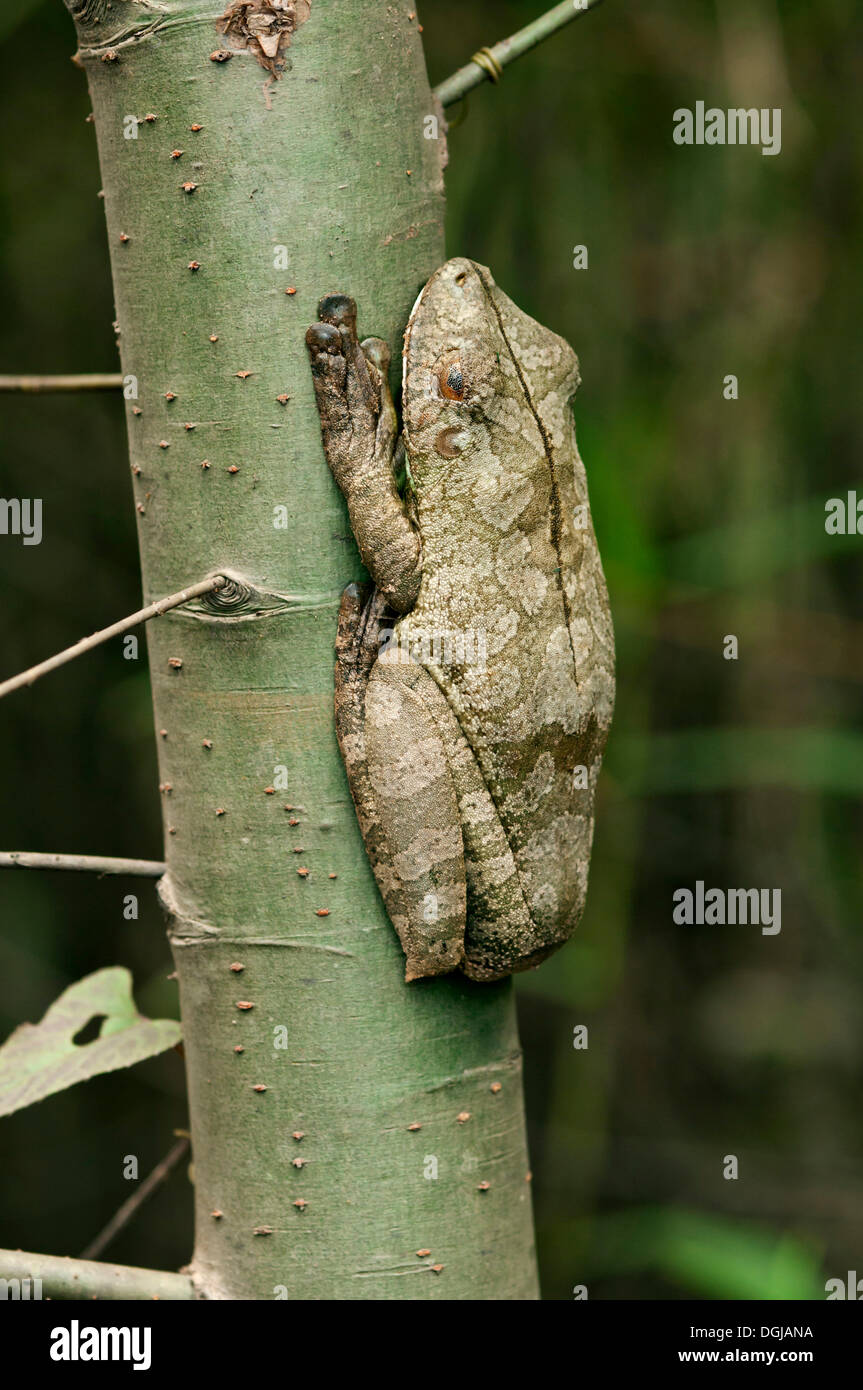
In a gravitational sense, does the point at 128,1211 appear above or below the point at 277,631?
below

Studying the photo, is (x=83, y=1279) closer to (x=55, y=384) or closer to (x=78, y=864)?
(x=78, y=864)

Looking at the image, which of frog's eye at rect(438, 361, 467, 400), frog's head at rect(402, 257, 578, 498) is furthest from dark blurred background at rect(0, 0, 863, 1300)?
frog's eye at rect(438, 361, 467, 400)

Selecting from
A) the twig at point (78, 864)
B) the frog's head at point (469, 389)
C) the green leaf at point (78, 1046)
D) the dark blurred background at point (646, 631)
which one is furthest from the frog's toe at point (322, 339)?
the dark blurred background at point (646, 631)

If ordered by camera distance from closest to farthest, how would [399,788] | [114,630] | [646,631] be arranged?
[114,630] → [399,788] → [646,631]

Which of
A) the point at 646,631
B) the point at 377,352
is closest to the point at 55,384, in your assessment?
the point at 377,352

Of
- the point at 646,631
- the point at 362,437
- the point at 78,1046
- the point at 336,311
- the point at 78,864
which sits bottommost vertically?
the point at 78,1046

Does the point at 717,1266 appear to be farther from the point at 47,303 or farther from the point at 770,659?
the point at 47,303

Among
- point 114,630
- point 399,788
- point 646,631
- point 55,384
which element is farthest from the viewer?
point 646,631

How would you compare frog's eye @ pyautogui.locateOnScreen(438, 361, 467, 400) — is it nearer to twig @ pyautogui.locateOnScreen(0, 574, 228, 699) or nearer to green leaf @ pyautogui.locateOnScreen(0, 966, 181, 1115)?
twig @ pyautogui.locateOnScreen(0, 574, 228, 699)
